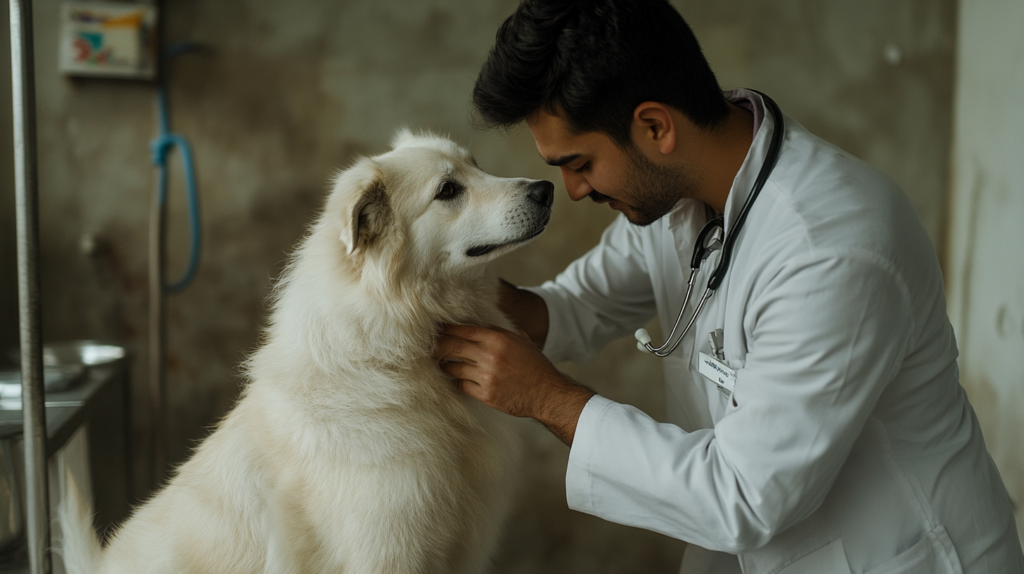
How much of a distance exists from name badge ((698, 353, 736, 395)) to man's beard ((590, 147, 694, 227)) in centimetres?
33

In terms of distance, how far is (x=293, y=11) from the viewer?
267cm

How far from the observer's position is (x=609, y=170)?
1335mm

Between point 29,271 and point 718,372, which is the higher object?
point 29,271

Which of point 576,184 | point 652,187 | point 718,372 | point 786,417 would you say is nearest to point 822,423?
point 786,417

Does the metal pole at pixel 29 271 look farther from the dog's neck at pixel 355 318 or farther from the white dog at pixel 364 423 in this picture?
the dog's neck at pixel 355 318

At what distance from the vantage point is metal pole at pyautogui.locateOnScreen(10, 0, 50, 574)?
945mm

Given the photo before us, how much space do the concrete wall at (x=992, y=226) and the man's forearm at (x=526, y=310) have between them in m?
1.58

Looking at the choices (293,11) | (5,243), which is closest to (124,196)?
(5,243)

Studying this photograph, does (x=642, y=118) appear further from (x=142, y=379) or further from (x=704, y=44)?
(x=142, y=379)

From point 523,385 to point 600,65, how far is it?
62 cm

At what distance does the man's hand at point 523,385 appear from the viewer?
3.96ft

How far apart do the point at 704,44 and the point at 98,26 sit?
2442mm

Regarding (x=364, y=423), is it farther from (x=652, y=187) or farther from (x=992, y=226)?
(x=992, y=226)

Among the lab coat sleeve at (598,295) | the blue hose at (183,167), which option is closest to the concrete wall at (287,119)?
the blue hose at (183,167)
